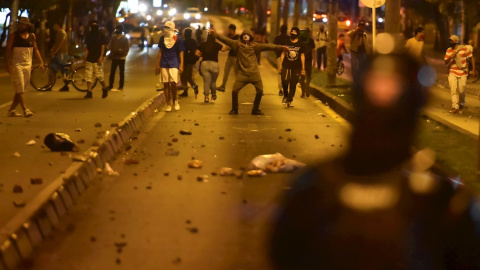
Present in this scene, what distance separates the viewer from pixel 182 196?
9719 millimetres

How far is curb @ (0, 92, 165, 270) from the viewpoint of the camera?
688cm

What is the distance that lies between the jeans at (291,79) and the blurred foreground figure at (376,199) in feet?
47.1

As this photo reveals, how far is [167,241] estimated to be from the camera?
766 cm

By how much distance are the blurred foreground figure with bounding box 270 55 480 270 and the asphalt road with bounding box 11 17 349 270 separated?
4.83 ft

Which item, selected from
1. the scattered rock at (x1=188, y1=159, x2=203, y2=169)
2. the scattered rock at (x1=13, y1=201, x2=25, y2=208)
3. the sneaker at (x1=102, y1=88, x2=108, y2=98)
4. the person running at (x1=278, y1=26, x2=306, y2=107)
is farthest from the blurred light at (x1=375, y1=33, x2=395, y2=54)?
the sneaker at (x1=102, y1=88, x2=108, y2=98)

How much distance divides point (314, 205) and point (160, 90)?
18.8m

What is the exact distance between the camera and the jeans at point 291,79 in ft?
65.8

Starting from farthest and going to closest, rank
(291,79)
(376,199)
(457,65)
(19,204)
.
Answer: (291,79) < (457,65) < (19,204) < (376,199)

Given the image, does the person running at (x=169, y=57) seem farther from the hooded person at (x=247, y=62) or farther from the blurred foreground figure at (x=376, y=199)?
the blurred foreground figure at (x=376, y=199)

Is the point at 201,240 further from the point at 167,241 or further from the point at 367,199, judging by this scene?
the point at 367,199

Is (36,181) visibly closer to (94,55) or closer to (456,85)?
(456,85)

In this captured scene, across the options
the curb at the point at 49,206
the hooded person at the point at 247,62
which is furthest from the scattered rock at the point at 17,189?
the hooded person at the point at 247,62

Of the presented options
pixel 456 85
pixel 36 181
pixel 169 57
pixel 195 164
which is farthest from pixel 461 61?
pixel 36 181

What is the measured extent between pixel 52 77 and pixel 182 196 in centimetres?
1447
